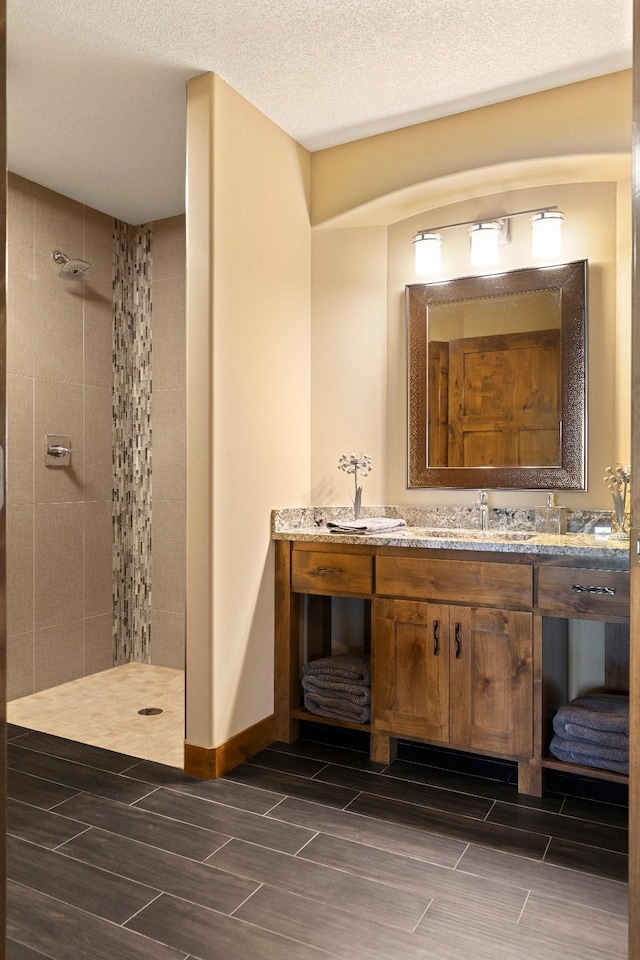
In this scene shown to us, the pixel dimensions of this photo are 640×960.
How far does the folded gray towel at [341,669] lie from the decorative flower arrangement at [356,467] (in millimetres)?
619

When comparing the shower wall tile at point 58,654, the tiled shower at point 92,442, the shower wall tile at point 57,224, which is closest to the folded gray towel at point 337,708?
the tiled shower at point 92,442

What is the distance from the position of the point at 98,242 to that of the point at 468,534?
263 cm

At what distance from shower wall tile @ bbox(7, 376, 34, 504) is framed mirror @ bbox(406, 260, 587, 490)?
1.88 metres

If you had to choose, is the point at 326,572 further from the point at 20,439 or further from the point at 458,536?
the point at 20,439

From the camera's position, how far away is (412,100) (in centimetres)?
275

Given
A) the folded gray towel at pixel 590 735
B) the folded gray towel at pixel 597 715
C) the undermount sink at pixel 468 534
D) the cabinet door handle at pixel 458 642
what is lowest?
the folded gray towel at pixel 590 735

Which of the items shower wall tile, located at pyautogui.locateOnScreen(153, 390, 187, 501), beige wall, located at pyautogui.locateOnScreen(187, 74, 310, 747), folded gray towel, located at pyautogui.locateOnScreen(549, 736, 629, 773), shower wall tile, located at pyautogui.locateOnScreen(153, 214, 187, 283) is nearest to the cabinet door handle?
folded gray towel, located at pyautogui.locateOnScreen(549, 736, 629, 773)

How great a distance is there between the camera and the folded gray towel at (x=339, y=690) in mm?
2734

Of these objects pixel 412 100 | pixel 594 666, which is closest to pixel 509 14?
pixel 412 100

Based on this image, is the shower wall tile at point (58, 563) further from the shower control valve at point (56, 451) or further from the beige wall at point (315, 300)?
the beige wall at point (315, 300)

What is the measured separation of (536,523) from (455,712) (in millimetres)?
836

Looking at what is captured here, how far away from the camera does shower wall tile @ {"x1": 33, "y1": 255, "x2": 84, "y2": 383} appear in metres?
3.50

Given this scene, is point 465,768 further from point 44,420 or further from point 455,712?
point 44,420

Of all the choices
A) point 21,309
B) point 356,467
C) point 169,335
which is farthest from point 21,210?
point 356,467
